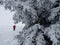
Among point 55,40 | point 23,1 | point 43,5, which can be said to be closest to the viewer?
point 55,40

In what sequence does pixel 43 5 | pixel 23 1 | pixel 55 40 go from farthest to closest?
pixel 23 1
pixel 43 5
pixel 55 40

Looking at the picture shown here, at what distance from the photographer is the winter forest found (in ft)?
8.62

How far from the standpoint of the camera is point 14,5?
8.90 ft

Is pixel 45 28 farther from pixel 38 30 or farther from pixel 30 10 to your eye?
pixel 30 10

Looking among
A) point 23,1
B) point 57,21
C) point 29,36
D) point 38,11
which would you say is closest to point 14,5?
point 23,1

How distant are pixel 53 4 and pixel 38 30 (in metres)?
0.57

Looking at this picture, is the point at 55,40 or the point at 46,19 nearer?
the point at 55,40

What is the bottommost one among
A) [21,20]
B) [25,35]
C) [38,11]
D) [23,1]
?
[25,35]

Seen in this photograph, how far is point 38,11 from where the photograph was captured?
280cm

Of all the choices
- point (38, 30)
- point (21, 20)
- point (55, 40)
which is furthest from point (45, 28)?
point (21, 20)

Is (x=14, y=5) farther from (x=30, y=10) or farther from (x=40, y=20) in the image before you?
(x=40, y=20)

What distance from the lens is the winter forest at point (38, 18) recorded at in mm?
2627

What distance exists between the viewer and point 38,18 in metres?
2.81

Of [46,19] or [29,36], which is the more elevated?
[46,19]
